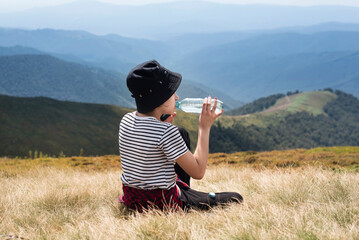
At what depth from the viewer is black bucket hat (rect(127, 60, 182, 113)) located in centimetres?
357

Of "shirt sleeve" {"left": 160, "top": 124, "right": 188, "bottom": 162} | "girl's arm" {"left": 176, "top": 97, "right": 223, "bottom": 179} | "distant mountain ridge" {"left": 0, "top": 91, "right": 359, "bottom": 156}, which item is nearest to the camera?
"shirt sleeve" {"left": 160, "top": 124, "right": 188, "bottom": 162}

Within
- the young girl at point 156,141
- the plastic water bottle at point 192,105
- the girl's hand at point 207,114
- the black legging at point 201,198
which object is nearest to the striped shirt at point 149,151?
the young girl at point 156,141

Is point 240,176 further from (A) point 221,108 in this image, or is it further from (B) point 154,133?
(B) point 154,133

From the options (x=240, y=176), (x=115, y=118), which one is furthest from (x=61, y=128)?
(x=240, y=176)

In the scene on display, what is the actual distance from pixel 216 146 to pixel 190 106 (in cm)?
12637

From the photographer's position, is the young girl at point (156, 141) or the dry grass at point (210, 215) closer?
the dry grass at point (210, 215)

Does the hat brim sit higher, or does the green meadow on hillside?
the hat brim

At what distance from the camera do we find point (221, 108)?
4.04 meters

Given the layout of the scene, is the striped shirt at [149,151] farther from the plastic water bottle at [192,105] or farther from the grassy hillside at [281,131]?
the grassy hillside at [281,131]

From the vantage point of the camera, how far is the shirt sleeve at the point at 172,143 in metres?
3.56

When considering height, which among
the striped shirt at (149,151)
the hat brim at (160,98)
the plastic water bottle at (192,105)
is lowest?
the striped shirt at (149,151)

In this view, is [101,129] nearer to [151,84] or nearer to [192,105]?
[192,105]

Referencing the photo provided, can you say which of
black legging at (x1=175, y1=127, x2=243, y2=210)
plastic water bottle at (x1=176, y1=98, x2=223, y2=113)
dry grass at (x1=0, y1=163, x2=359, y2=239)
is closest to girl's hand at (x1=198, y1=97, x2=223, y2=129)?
black legging at (x1=175, y1=127, x2=243, y2=210)

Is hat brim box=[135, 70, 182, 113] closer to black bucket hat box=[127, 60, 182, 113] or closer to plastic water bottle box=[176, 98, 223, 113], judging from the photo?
black bucket hat box=[127, 60, 182, 113]
